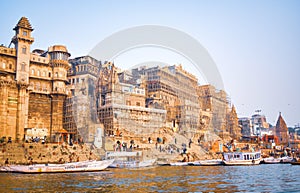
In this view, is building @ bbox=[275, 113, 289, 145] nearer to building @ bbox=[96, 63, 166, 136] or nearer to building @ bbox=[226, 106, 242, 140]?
building @ bbox=[226, 106, 242, 140]

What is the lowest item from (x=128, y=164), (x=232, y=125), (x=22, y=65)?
(x=128, y=164)

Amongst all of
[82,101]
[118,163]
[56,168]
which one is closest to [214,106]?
[82,101]

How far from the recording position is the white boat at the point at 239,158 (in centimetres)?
6600

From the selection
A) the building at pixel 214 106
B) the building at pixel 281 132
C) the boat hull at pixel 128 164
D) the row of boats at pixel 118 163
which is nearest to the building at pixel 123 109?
the row of boats at pixel 118 163

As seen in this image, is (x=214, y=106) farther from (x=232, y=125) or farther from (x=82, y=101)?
(x=82, y=101)

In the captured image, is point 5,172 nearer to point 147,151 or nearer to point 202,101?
point 147,151

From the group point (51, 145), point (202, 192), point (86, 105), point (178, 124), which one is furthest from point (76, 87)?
point (202, 192)

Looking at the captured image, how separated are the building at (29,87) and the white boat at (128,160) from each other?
42.1ft

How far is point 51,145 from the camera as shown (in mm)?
54344

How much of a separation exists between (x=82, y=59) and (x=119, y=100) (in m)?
13.4

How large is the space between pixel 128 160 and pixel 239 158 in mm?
23994

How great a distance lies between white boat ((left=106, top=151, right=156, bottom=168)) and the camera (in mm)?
53862

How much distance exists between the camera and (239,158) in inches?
2660

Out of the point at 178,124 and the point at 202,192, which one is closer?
the point at 202,192
